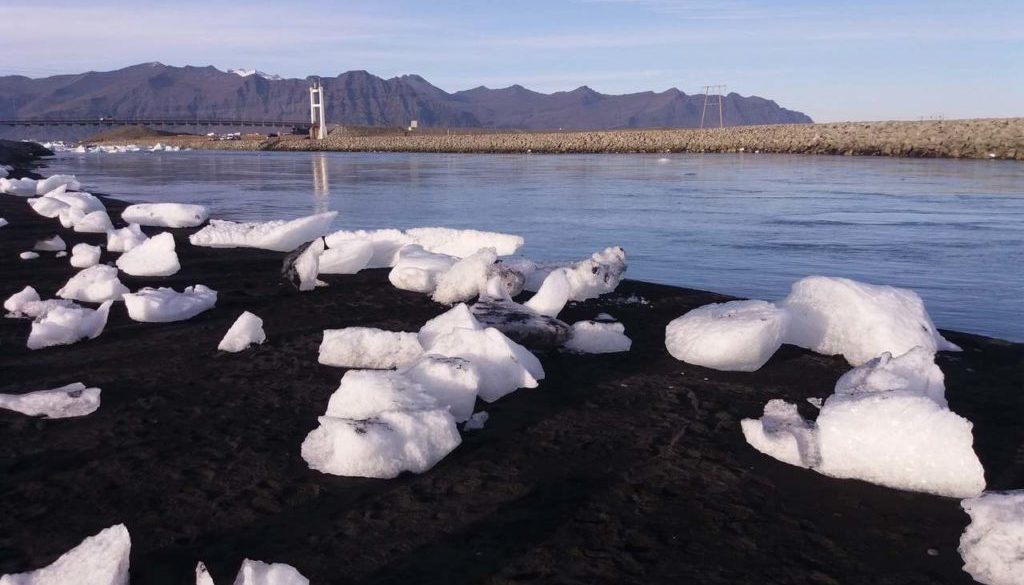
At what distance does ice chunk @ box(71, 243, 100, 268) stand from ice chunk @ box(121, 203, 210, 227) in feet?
9.70

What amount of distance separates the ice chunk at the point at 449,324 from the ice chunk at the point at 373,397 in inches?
26.1

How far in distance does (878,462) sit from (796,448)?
0.23 meters

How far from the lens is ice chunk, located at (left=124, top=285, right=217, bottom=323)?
4.09 m

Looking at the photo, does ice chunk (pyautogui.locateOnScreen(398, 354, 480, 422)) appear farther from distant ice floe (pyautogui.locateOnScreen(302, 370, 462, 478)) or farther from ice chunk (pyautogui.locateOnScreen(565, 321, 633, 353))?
ice chunk (pyautogui.locateOnScreen(565, 321, 633, 353))

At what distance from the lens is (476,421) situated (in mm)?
2699

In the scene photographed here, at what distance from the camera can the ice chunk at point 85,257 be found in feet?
18.5

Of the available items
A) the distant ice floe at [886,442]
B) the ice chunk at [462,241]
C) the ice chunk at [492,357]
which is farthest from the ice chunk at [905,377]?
the ice chunk at [462,241]

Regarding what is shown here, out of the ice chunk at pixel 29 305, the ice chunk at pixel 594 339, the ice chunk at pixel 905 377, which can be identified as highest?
the ice chunk at pixel 905 377

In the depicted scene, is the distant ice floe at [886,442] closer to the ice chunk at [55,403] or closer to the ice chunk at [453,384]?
the ice chunk at [453,384]

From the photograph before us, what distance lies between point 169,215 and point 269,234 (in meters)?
2.92

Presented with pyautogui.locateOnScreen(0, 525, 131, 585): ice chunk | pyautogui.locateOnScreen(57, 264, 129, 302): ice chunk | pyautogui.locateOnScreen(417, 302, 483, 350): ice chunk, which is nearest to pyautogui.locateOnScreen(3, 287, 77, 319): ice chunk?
pyautogui.locateOnScreen(57, 264, 129, 302): ice chunk

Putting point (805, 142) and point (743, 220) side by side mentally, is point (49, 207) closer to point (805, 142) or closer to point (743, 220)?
point (743, 220)

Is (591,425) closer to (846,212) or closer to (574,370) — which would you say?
(574,370)

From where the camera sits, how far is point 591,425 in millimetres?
2713
